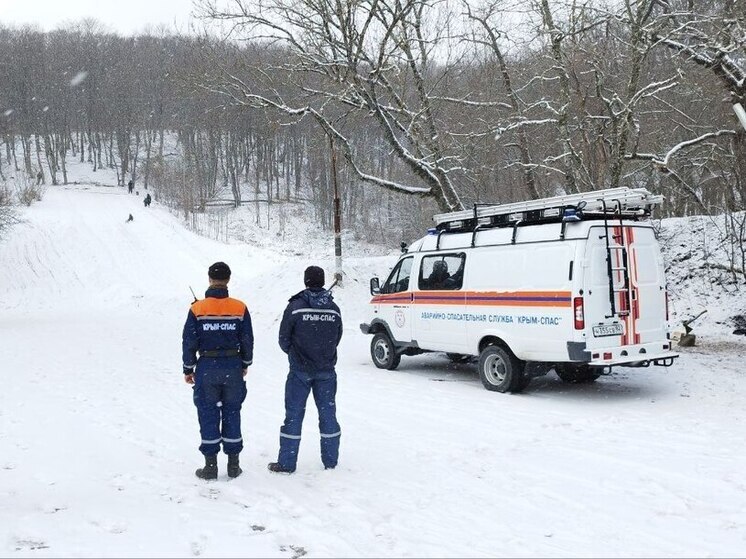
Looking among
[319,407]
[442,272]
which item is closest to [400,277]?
[442,272]

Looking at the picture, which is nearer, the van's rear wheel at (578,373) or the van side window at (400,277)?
the van's rear wheel at (578,373)

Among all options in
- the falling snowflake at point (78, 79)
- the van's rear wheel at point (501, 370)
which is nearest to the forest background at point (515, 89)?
the van's rear wheel at point (501, 370)

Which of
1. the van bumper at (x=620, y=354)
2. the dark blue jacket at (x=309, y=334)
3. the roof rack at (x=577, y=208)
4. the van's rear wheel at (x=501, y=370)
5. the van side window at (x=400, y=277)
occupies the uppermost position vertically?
the roof rack at (x=577, y=208)

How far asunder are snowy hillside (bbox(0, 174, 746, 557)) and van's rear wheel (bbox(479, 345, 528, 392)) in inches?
10.7

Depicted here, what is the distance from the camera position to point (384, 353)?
12.5 metres

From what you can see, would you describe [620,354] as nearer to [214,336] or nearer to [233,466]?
[233,466]

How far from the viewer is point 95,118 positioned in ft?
251

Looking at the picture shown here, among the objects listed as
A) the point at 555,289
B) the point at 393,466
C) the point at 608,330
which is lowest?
the point at 393,466

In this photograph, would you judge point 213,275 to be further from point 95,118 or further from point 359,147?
point 95,118

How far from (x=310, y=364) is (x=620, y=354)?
481cm

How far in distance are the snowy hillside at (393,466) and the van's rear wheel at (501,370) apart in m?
0.27

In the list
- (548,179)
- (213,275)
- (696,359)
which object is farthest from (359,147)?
(213,275)

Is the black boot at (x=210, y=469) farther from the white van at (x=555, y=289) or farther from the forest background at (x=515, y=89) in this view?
the forest background at (x=515, y=89)

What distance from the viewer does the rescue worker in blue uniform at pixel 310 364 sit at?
6059 mm
